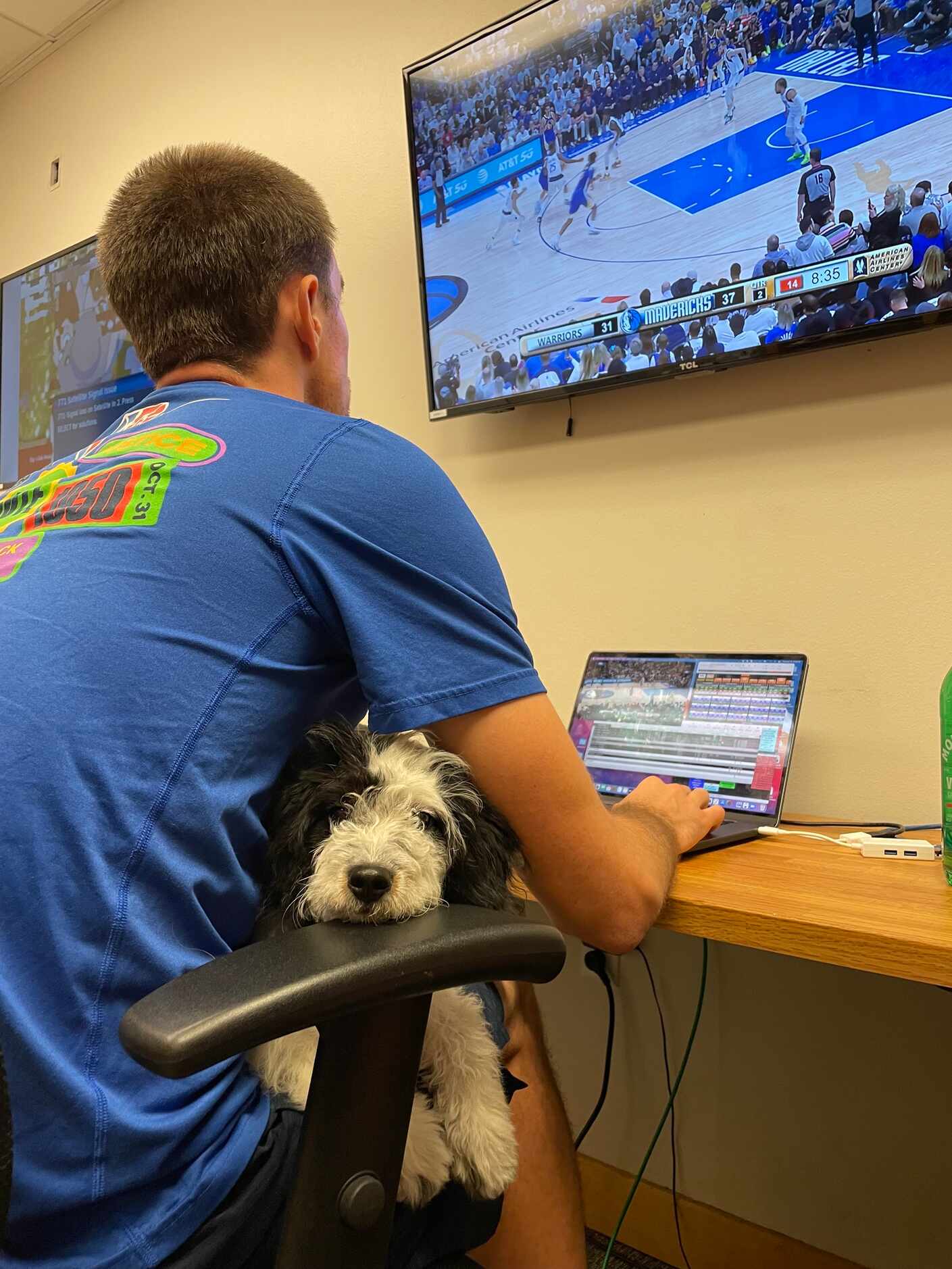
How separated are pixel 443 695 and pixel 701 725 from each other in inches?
30.5

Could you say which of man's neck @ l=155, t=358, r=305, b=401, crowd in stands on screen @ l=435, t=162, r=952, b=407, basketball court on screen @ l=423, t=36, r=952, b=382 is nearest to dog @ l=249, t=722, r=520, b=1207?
man's neck @ l=155, t=358, r=305, b=401

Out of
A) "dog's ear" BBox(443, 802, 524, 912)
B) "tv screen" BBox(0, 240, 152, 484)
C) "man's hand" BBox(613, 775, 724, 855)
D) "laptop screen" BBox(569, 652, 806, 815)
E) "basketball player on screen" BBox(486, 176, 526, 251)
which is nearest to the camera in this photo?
"dog's ear" BBox(443, 802, 524, 912)

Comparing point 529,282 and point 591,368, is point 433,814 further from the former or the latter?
point 529,282

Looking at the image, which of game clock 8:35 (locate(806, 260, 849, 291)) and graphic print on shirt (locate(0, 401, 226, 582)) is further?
game clock 8:35 (locate(806, 260, 849, 291))

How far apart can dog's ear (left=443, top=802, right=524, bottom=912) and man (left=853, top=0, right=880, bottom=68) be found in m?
1.20

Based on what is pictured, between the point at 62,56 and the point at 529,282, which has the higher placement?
the point at 62,56

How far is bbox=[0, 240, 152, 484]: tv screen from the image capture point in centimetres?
268

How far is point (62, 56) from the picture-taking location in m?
3.10

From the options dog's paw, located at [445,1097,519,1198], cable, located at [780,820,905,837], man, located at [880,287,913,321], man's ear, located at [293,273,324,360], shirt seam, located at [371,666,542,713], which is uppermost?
man, located at [880,287,913,321]

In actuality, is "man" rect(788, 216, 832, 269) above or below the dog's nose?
above

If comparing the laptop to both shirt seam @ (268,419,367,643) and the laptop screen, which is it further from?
shirt seam @ (268,419,367,643)

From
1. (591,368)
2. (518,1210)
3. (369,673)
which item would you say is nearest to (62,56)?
(591,368)

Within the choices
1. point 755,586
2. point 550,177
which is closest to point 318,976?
point 755,586

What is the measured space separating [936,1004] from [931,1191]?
0.94 ft
